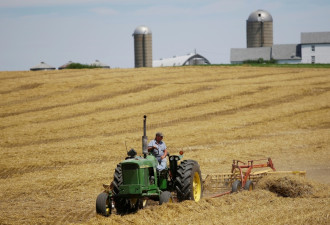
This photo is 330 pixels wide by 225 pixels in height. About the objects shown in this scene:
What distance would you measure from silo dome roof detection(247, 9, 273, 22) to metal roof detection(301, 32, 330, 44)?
7.07 m

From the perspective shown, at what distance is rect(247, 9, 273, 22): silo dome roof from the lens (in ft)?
327

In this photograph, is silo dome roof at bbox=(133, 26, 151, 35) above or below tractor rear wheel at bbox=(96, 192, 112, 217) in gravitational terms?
above

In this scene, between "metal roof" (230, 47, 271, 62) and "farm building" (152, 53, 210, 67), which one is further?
"farm building" (152, 53, 210, 67)

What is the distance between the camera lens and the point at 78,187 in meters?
18.0

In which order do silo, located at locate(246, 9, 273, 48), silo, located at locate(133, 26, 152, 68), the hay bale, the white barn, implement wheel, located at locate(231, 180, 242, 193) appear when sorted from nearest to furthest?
the hay bale, implement wheel, located at locate(231, 180, 242, 193), the white barn, silo, located at locate(246, 9, 273, 48), silo, located at locate(133, 26, 152, 68)

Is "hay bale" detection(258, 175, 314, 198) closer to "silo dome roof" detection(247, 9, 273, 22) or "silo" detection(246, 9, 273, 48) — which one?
"silo" detection(246, 9, 273, 48)

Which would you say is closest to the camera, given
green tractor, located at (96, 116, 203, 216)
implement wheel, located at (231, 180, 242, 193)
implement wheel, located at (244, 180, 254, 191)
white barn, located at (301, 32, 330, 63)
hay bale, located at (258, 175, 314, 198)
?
green tractor, located at (96, 116, 203, 216)

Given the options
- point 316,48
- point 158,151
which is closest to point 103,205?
point 158,151

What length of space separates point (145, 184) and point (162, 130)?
629 inches

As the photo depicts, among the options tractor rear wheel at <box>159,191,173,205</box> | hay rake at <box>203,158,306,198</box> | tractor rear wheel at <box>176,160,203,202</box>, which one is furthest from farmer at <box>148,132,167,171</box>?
hay rake at <box>203,158,306,198</box>

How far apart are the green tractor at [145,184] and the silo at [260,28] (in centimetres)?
8763

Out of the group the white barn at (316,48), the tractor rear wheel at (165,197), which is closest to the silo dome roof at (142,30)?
the white barn at (316,48)

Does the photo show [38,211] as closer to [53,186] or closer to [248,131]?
[53,186]

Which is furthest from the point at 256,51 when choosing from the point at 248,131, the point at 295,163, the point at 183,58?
the point at 295,163
